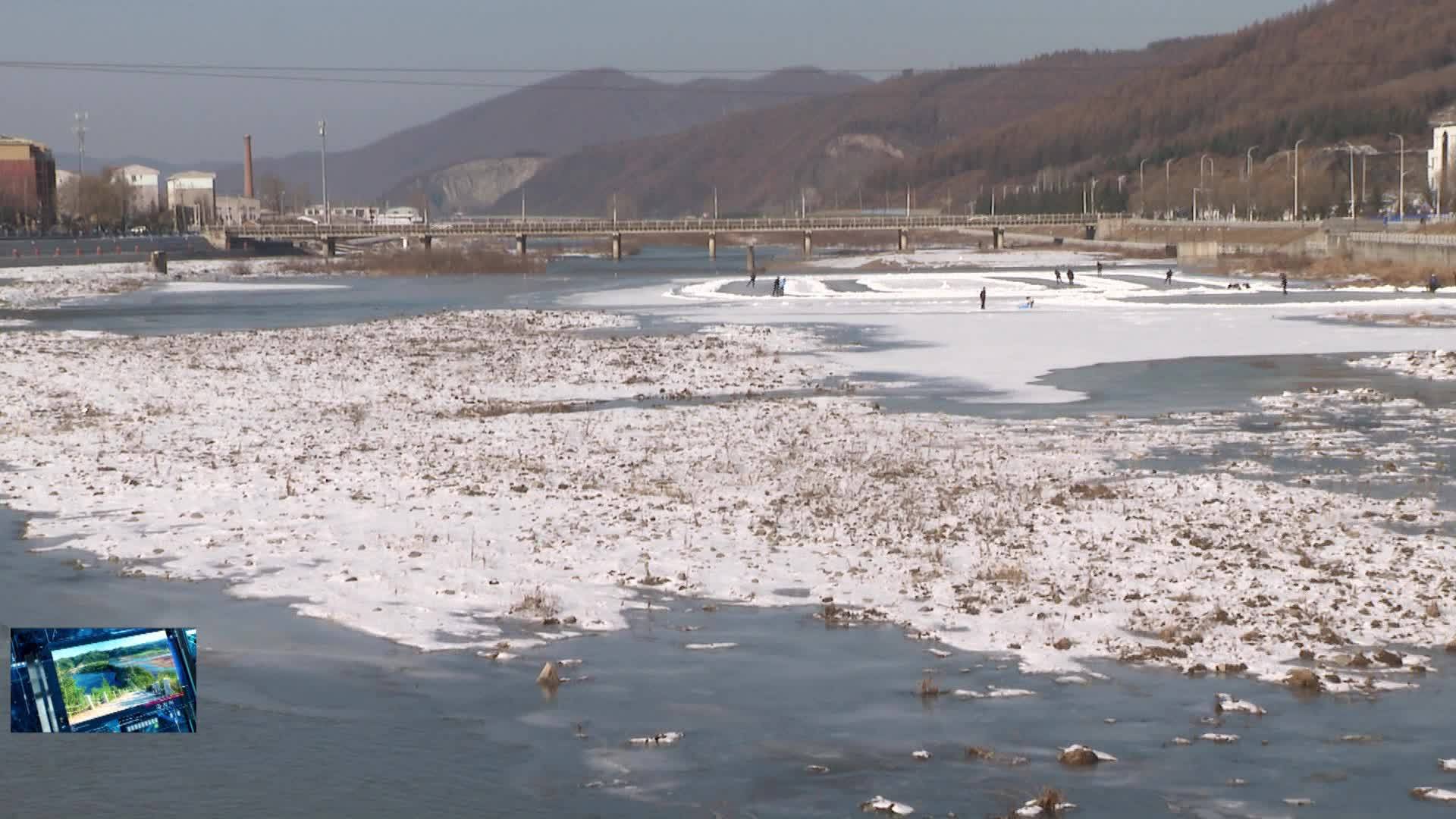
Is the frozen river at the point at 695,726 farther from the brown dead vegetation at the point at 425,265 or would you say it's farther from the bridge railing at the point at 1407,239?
A: the brown dead vegetation at the point at 425,265

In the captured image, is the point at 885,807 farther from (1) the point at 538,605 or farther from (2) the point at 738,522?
(2) the point at 738,522

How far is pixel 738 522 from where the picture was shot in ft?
64.5

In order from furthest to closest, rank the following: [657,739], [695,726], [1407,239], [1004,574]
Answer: [1407,239] < [1004,574] < [695,726] < [657,739]

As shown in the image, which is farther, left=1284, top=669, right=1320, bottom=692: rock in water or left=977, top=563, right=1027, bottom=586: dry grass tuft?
left=977, top=563, right=1027, bottom=586: dry grass tuft

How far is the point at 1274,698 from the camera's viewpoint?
1266cm

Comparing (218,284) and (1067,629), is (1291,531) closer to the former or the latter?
(1067,629)

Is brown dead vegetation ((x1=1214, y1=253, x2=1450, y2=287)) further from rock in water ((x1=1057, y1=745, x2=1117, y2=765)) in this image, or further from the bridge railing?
rock in water ((x1=1057, y1=745, x2=1117, y2=765))

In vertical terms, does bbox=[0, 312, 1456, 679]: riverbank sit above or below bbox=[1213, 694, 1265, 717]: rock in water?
above
